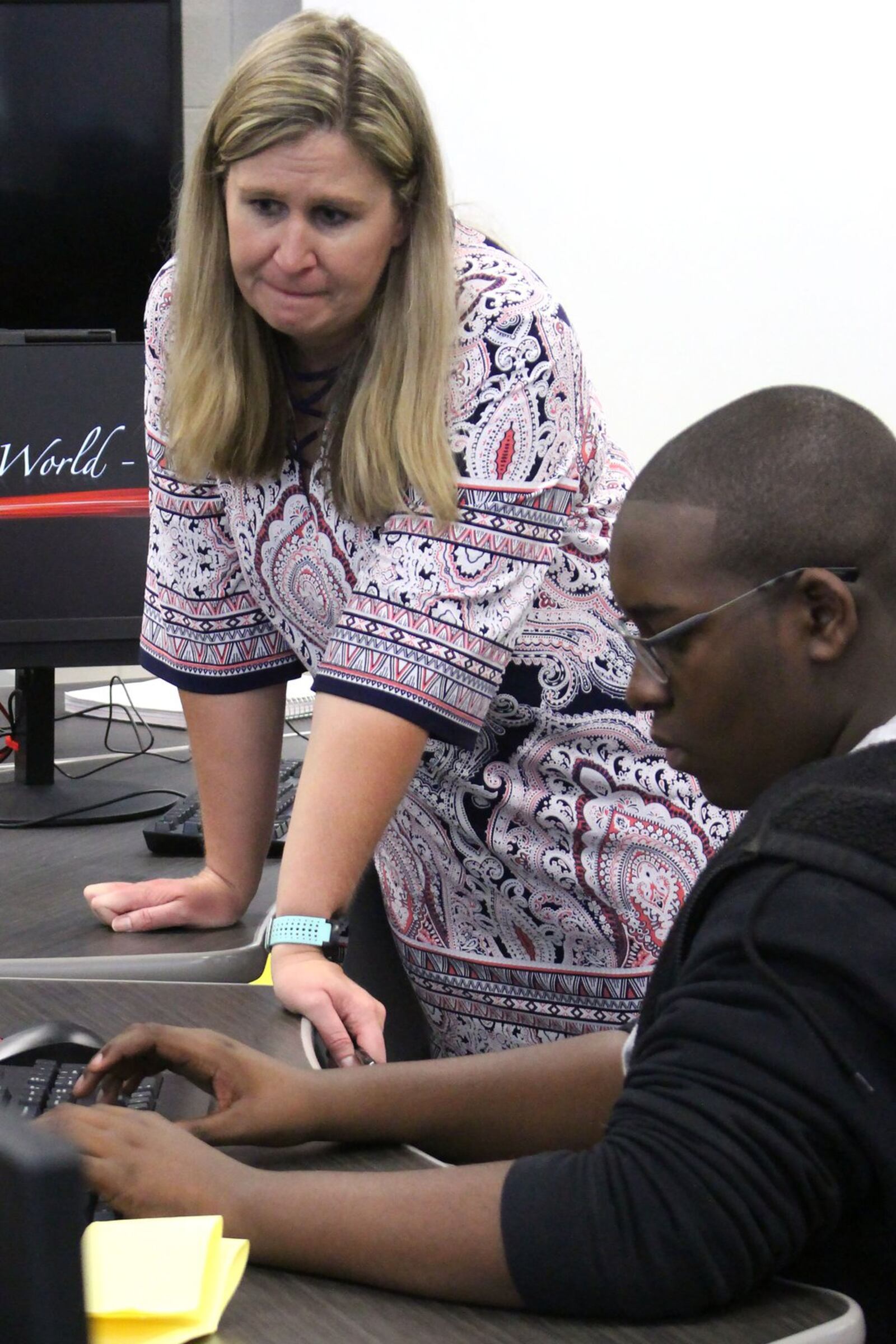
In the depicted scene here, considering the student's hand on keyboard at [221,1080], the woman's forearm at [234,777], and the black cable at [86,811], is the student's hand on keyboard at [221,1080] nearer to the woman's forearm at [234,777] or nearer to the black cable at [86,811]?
the woman's forearm at [234,777]

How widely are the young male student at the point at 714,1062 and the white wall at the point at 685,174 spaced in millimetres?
1984

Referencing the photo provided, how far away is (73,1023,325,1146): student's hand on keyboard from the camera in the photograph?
31.6 inches

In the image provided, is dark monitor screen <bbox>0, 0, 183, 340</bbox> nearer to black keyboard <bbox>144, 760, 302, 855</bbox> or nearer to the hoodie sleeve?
black keyboard <bbox>144, 760, 302, 855</bbox>

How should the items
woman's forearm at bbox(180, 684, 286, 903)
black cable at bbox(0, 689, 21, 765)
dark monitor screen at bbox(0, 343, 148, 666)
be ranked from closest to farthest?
woman's forearm at bbox(180, 684, 286, 903), dark monitor screen at bbox(0, 343, 148, 666), black cable at bbox(0, 689, 21, 765)

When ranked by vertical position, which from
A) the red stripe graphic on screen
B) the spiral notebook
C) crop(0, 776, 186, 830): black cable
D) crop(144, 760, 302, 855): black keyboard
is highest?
the red stripe graphic on screen

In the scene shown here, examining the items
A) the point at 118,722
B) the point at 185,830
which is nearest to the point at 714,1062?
the point at 185,830

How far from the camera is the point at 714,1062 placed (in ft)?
2.06

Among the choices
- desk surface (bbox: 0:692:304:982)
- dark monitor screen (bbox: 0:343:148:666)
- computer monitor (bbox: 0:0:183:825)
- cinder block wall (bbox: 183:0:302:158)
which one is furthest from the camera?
cinder block wall (bbox: 183:0:302:158)

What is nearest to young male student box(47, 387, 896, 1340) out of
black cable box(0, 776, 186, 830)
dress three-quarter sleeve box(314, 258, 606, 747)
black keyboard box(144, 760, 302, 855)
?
dress three-quarter sleeve box(314, 258, 606, 747)

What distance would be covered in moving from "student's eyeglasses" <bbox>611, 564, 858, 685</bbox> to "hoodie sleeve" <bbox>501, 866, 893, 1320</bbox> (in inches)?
6.3

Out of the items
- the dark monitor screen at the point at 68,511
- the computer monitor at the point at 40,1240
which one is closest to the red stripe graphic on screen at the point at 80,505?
the dark monitor screen at the point at 68,511

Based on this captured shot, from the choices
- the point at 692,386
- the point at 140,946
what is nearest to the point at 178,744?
the point at 140,946

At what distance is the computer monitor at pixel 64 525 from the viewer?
168 centimetres

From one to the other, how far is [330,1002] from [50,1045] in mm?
187
